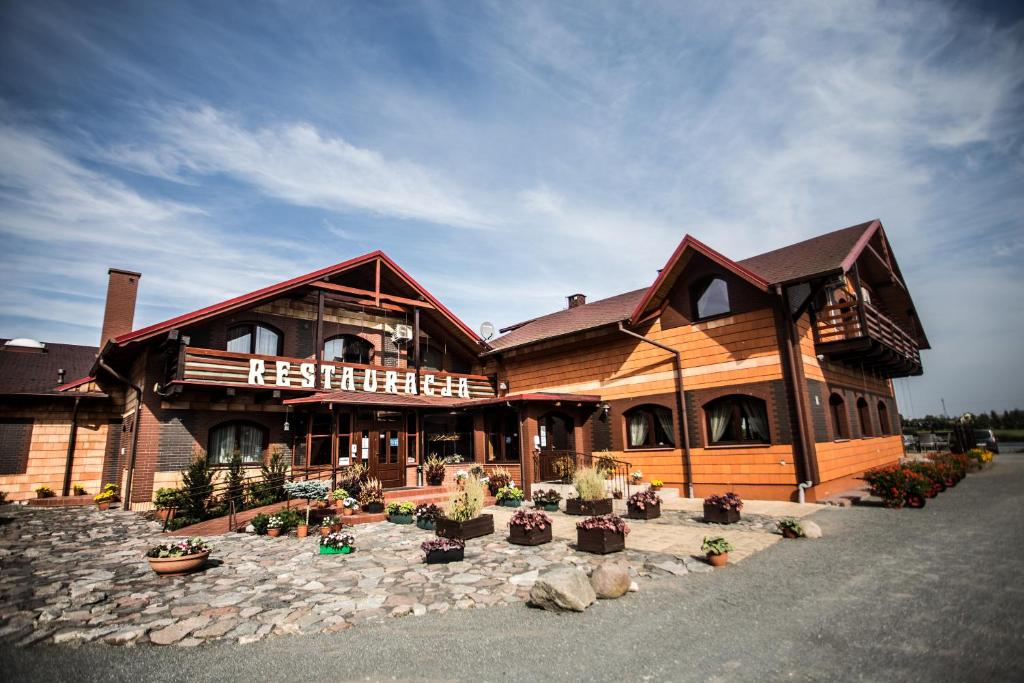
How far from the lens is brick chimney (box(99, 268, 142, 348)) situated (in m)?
20.5

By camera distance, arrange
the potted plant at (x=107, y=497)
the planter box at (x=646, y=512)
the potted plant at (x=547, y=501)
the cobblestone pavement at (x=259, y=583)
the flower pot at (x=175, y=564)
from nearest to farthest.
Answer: the cobblestone pavement at (x=259, y=583) → the flower pot at (x=175, y=564) → the planter box at (x=646, y=512) → the potted plant at (x=547, y=501) → the potted plant at (x=107, y=497)

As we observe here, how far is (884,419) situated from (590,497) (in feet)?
50.4

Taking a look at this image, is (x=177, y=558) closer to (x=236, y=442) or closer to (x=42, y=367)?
(x=236, y=442)

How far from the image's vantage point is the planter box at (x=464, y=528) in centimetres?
1031

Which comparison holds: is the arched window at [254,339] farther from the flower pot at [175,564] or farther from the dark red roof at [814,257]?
the dark red roof at [814,257]

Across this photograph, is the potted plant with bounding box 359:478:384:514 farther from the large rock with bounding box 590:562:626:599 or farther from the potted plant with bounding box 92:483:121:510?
the potted plant with bounding box 92:483:121:510

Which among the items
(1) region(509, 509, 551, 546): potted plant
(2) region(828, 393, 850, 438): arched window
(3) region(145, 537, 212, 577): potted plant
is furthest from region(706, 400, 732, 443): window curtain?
(3) region(145, 537, 212, 577): potted plant

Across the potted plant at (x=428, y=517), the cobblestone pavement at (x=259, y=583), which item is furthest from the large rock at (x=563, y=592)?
the potted plant at (x=428, y=517)

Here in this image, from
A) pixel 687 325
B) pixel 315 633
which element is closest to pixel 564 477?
pixel 687 325

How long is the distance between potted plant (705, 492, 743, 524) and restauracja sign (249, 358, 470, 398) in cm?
1150

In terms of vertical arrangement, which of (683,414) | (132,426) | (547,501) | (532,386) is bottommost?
(547,501)

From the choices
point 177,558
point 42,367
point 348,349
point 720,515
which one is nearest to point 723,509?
point 720,515

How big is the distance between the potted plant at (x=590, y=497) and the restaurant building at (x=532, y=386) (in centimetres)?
346

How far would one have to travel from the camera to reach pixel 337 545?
31.2ft
